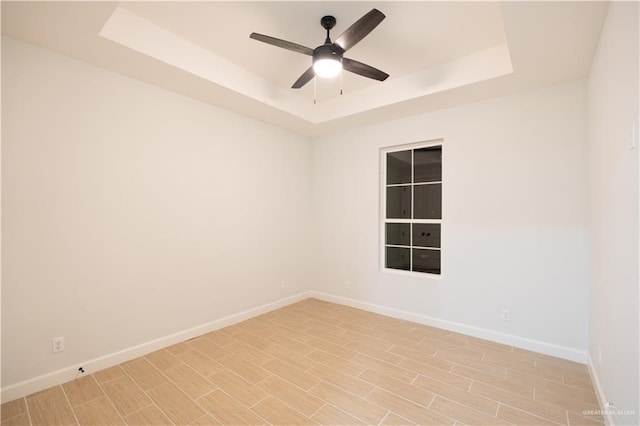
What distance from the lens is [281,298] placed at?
4379 millimetres

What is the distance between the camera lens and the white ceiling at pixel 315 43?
201 cm

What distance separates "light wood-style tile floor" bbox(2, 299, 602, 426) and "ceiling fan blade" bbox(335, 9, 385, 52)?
2.60 m

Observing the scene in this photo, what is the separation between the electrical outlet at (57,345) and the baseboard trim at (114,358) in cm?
16

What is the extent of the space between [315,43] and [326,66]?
0.60 m

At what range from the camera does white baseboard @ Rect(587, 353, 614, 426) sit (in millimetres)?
1854

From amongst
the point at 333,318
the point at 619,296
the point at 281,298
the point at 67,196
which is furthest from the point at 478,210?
the point at 67,196

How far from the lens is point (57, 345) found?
2.38m

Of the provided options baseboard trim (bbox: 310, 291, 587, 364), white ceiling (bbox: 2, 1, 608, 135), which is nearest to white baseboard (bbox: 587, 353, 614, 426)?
baseboard trim (bbox: 310, 291, 587, 364)

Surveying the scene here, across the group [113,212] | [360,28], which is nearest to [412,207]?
[360,28]

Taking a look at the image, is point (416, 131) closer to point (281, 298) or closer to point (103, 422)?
point (281, 298)

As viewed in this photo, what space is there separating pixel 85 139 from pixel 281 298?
9.88 feet

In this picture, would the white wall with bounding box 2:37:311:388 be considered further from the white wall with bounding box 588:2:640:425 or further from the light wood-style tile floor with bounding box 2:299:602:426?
the white wall with bounding box 588:2:640:425

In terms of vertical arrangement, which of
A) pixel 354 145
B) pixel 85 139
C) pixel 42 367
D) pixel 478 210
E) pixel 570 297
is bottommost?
pixel 42 367

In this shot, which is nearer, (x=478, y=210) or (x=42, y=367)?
(x=42, y=367)
